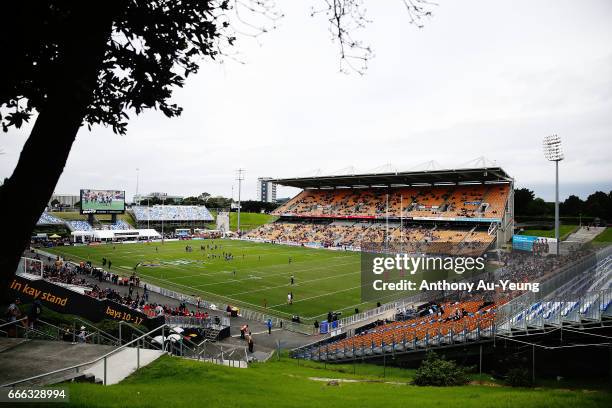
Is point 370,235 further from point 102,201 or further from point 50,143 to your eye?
point 50,143

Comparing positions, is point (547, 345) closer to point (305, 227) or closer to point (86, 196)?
point (305, 227)

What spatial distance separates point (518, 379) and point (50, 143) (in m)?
13.0

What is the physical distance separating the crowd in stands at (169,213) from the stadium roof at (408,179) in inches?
935

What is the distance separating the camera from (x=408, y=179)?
224ft

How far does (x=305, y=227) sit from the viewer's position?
7319 cm

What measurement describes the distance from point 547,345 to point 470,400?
7.72 meters

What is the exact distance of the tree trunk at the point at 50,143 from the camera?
352 cm

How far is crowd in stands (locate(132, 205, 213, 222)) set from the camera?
86.7 meters

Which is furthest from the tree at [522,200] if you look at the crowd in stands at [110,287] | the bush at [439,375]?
the bush at [439,375]

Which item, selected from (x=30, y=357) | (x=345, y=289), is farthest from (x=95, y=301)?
(x=345, y=289)

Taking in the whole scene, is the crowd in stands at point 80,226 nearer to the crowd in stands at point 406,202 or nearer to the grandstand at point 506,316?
the crowd in stands at point 406,202

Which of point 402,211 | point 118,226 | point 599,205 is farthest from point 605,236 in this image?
point 118,226

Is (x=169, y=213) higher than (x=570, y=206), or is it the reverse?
(x=570, y=206)

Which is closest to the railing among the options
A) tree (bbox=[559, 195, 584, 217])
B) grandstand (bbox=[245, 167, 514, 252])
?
grandstand (bbox=[245, 167, 514, 252])
